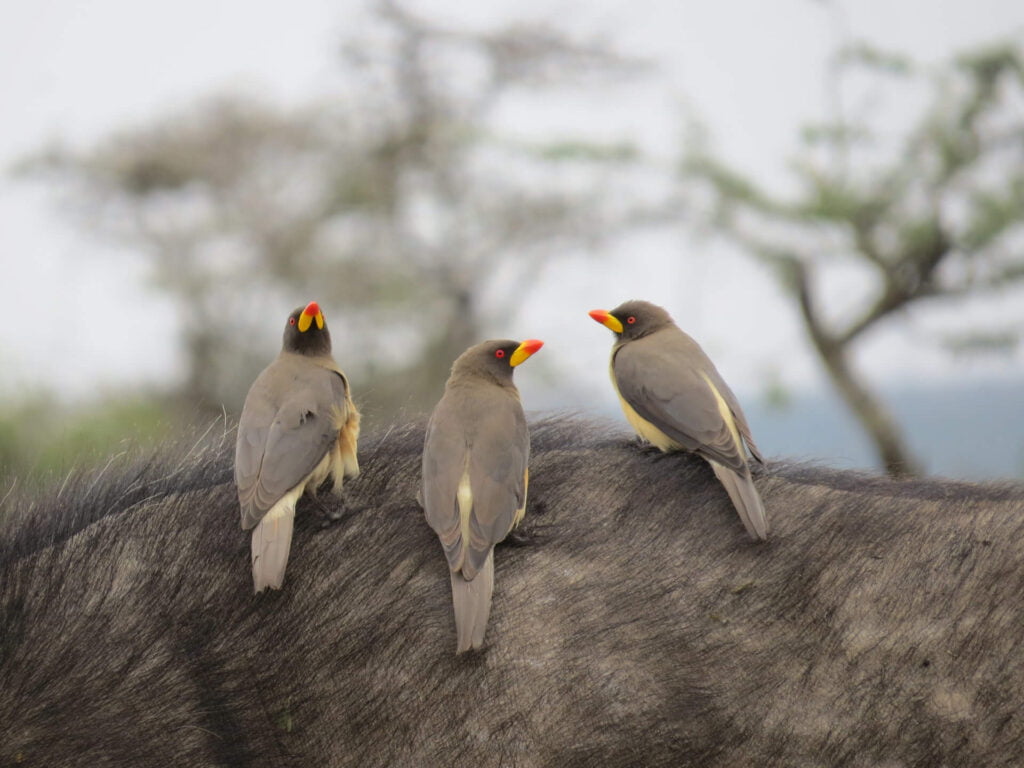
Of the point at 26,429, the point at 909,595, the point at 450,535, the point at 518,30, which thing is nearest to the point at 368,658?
the point at 450,535

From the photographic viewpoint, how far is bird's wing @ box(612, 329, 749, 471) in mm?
3291

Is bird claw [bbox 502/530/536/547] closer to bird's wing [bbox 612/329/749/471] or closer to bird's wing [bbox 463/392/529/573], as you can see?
bird's wing [bbox 463/392/529/573]

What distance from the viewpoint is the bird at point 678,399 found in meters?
3.22

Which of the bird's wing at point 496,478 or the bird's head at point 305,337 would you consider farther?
the bird's head at point 305,337

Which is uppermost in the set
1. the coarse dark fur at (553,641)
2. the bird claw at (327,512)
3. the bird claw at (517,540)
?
the bird claw at (327,512)

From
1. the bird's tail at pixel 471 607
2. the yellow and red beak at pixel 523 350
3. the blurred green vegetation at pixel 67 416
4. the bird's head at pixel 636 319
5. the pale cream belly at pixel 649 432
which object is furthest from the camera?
the blurred green vegetation at pixel 67 416

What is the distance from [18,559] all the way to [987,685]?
254 centimetres

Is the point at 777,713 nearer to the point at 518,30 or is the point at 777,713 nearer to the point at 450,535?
the point at 450,535

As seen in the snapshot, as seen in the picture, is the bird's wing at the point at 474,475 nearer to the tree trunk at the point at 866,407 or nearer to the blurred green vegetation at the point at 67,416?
the blurred green vegetation at the point at 67,416

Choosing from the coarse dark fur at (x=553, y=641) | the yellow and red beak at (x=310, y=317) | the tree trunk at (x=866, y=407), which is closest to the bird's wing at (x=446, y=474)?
the coarse dark fur at (x=553, y=641)

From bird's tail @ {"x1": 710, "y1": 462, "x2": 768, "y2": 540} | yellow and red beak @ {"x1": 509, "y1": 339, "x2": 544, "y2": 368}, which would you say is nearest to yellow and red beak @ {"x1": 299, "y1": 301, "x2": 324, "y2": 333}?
yellow and red beak @ {"x1": 509, "y1": 339, "x2": 544, "y2": 368}

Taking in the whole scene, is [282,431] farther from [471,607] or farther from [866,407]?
[866,407]

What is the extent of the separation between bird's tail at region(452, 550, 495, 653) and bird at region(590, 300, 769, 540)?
0.71m

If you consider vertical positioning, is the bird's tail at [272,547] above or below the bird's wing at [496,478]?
below
